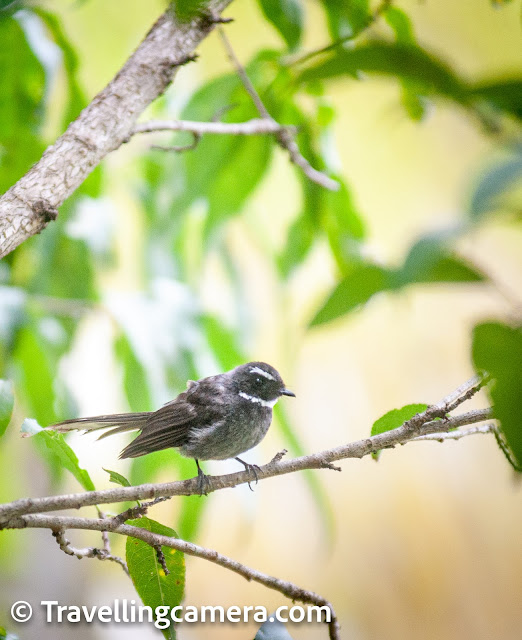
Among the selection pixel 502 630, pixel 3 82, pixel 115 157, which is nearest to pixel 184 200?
pixel 3 82

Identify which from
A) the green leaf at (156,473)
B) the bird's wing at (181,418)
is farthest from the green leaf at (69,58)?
the green leaf at (156,473)

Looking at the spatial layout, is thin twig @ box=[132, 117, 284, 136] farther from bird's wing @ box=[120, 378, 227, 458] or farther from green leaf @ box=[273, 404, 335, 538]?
green leaf @ box=[273, 404, 335, 538]

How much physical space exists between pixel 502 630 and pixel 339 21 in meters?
4.26

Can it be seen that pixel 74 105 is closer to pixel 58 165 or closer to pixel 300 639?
pixel 58 165

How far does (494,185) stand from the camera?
412 millimetres

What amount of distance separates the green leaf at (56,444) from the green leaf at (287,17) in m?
1.03

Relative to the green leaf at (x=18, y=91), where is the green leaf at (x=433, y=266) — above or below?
below

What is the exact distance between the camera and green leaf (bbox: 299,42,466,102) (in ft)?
1.56

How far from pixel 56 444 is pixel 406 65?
866 millimetres

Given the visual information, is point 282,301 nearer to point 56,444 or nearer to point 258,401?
point 258,401

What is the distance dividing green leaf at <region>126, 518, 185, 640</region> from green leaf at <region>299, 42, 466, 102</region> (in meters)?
0.90

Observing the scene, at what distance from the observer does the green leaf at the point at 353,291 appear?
0.60 m

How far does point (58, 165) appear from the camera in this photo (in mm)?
1185

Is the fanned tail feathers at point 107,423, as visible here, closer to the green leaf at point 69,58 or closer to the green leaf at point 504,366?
the green leaf at point 69,58
